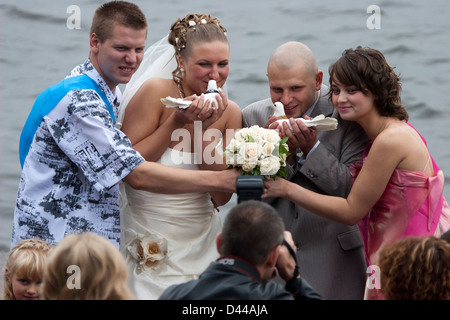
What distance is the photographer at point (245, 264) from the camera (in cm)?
306

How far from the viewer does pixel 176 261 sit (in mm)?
4590

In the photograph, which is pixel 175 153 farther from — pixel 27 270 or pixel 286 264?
pixel 286 264

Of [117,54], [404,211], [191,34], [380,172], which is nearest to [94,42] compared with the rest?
[117,54]

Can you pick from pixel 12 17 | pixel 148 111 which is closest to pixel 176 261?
pixel 148 111

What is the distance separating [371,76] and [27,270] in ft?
6.99

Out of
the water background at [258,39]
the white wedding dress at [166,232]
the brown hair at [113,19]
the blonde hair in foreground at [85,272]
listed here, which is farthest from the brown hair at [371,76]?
the water background at [258,39]

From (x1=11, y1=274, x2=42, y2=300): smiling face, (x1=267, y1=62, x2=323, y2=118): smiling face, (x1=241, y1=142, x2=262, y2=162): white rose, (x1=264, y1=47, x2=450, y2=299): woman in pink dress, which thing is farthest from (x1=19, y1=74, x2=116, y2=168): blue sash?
(x1=264, y1=47, x2=450, y2=299): woman in pink dress

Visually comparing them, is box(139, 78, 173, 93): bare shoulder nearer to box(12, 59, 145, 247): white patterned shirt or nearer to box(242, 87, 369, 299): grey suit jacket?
box(12, 59, 145, 247): white patterned shirt

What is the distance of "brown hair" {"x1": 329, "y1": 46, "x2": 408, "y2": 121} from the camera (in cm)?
423

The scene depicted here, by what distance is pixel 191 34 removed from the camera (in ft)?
14.9

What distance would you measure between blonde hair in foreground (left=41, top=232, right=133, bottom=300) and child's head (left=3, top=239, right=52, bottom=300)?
862mm

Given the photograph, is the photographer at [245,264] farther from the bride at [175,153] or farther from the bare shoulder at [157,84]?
the bare shoulder at [157,84]

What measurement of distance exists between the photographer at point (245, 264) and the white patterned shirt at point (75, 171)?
3.56ft
